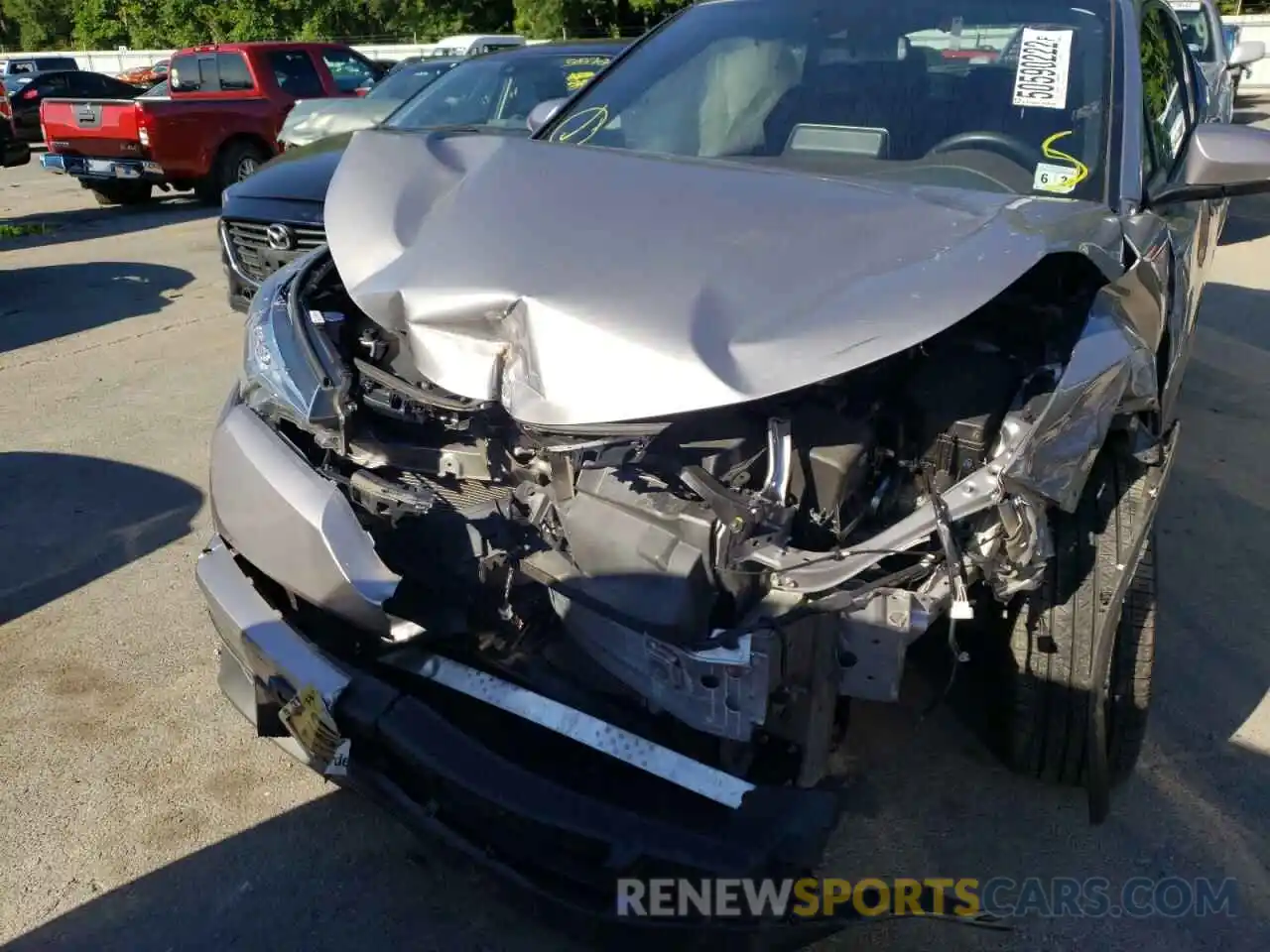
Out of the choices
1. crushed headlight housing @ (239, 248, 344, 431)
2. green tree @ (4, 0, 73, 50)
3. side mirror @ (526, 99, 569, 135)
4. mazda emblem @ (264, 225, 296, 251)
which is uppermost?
side mirror @ (526, 99, 569, 135)

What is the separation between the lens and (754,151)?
3.09m

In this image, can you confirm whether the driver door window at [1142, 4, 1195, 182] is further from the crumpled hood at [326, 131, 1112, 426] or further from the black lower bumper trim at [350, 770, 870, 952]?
the black lower bumper trim at [350, 770, 870, 952]

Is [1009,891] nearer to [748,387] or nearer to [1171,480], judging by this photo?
[748,387]

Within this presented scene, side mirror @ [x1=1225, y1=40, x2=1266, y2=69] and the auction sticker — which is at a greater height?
the auction sticker

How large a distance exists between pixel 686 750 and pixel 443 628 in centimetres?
58

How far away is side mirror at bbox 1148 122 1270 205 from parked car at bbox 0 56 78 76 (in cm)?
2507

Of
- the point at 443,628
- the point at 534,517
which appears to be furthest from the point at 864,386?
the point at 443,628

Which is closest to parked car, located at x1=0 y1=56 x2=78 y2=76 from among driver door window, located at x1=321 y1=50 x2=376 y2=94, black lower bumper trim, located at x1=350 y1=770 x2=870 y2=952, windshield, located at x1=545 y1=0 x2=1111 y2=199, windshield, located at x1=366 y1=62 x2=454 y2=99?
driver door window, located at x1=321 y1=50 x2=376 y2=94

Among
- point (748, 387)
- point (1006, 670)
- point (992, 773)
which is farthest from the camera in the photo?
point (992, 773)

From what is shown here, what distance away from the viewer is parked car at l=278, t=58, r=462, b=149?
714 cm

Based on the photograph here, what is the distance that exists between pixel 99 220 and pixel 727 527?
12.5 m

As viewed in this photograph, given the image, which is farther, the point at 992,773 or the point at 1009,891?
the point at 992,773

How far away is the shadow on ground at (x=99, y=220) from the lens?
10.9 meters

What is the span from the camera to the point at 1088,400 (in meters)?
2.08
